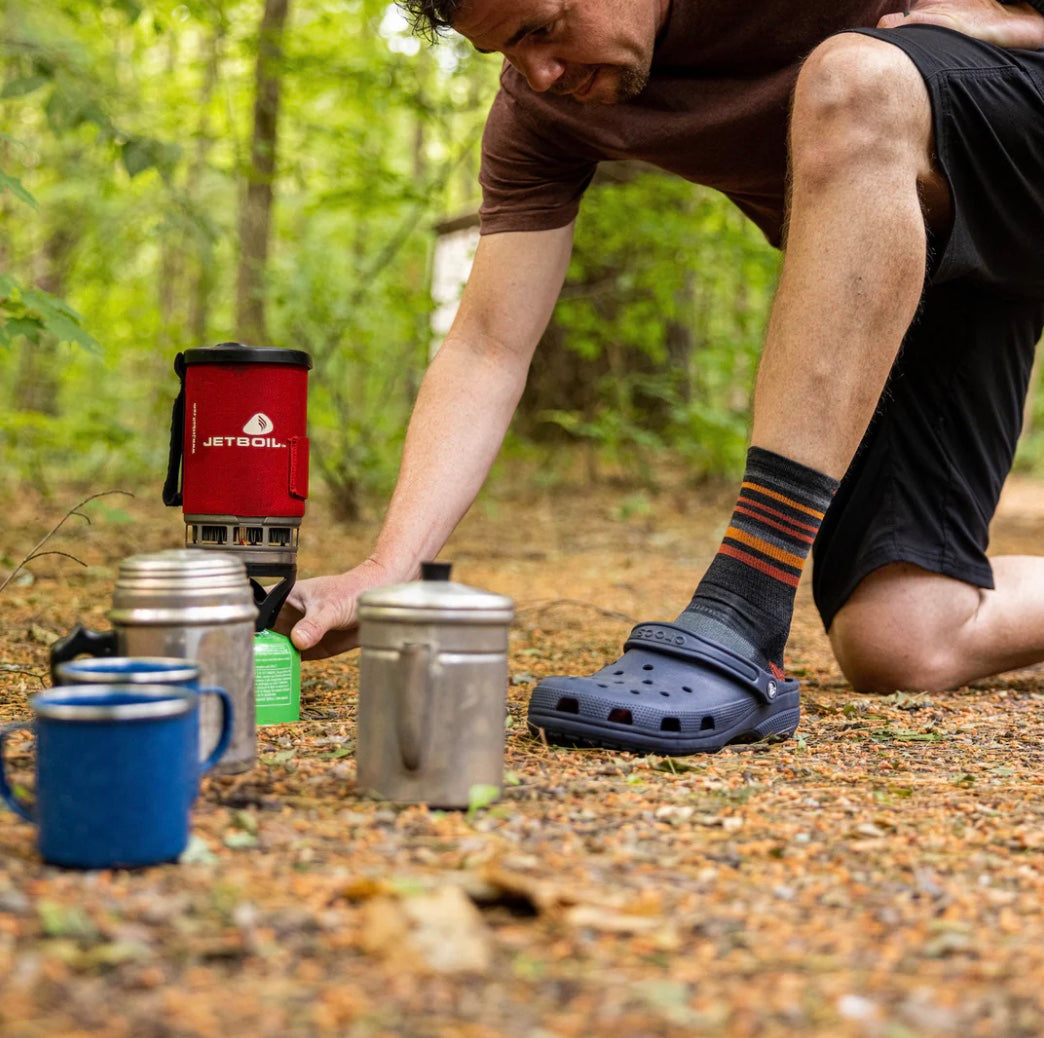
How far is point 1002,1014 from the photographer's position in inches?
38.4

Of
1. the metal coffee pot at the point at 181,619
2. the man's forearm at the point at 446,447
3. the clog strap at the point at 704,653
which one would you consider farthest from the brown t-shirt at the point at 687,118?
the metal coffee pot at the point at 181,619

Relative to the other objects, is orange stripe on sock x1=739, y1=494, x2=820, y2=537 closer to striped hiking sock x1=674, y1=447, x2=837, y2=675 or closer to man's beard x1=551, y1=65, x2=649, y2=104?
striped hiking sock x1=674, y1=447, x2=837, y2=675

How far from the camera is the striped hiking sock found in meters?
1.88

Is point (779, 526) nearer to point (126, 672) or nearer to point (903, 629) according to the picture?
point (903, 629)

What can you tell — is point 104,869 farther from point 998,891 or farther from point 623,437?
point 623,437

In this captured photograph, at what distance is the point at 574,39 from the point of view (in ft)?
7.31

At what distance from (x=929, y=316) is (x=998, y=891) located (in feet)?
→ 5.10

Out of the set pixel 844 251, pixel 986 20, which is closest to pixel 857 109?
pixel 844 251

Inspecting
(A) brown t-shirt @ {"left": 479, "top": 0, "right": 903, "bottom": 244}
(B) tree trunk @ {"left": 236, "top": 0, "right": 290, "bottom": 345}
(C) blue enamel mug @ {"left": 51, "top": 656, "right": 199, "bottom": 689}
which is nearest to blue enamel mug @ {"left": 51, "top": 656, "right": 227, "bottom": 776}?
(C) blue enamel mug @ {"left": 51, "top": 656, "right": 199, "bottom": 689}

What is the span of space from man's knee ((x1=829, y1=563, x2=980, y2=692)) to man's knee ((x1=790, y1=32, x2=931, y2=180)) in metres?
0.96

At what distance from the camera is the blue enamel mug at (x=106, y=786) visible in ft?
3.91

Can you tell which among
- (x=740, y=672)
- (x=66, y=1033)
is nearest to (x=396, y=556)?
(x=740, y=672)

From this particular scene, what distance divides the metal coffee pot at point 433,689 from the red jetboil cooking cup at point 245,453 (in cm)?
51

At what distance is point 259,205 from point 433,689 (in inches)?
204
